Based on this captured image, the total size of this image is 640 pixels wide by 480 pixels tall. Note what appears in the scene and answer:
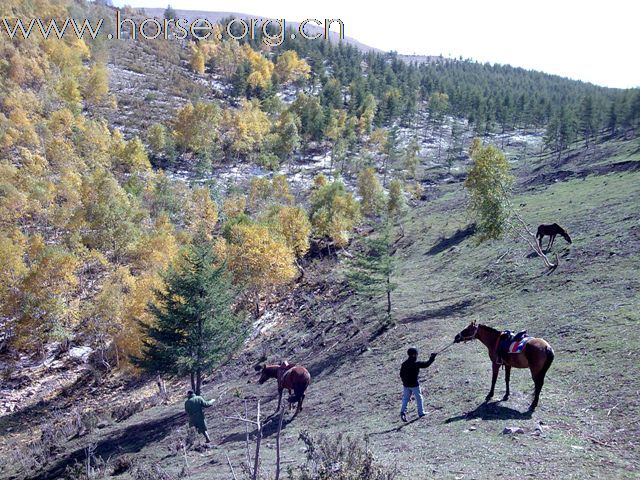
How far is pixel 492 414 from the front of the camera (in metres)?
10.9

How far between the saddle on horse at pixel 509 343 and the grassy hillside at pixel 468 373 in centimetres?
132

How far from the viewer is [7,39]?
11350 centimetres

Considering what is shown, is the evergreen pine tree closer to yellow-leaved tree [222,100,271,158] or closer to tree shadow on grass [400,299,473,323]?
tree shadow on grass [400,299,473,323]

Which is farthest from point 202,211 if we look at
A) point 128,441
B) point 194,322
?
point 128,441

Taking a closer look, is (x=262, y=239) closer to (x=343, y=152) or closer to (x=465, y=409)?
(x=465, y=409)

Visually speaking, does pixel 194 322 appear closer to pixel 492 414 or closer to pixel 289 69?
pixel 492 414

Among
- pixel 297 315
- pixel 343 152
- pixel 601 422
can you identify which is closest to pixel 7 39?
pixel 343 152

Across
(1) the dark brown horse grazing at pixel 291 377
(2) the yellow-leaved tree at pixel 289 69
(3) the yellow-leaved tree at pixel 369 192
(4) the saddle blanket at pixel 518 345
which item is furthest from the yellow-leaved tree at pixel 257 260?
Answer: (2) the yellow-leaved tree at pixel 289 69

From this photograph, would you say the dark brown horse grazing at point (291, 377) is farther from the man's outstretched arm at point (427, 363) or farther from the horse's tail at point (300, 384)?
the man's outstretched arm at point (427, 363)

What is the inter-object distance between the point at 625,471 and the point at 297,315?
3231cm

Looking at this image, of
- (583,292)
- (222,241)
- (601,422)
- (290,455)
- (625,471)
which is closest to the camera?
(625,471)

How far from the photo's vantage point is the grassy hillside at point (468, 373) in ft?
30.4

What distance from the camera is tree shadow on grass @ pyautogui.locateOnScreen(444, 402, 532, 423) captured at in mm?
10562

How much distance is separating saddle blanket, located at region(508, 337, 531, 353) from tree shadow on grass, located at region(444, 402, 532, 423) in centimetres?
144
